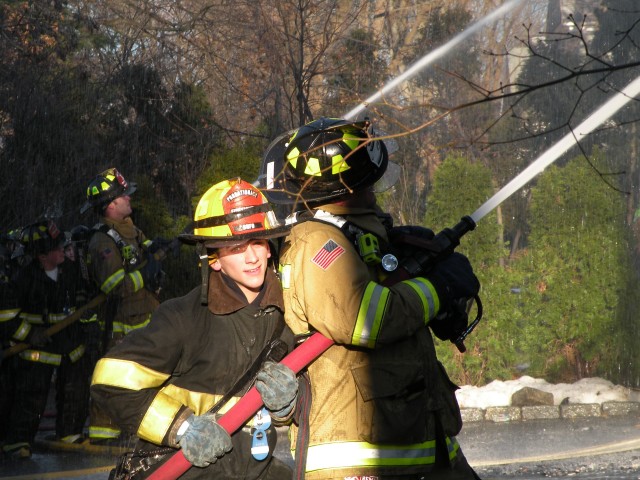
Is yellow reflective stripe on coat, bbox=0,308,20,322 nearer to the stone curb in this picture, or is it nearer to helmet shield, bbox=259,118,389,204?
the stone curb

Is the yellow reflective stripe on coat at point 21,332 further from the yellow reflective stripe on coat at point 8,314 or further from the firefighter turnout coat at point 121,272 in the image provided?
the firefighter turnout coat at point 121,272

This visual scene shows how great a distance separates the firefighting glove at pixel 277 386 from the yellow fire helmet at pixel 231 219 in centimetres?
55

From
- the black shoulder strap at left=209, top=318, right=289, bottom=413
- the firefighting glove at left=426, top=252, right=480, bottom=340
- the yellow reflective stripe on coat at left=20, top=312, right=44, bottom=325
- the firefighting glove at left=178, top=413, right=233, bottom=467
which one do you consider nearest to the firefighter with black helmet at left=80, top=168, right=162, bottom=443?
the yellow reflective stripe on coat at left=20, top=312, right=44, bottom=325

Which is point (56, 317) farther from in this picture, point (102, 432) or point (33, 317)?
point (102, 432)

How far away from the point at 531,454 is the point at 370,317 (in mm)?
4861

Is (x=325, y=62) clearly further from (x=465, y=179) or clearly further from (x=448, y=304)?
(x=448, y=304)

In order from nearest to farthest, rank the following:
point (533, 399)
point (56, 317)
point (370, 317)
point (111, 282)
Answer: point (370, 317) → point (111, 282) → point (56, 317) → point (533, 399)

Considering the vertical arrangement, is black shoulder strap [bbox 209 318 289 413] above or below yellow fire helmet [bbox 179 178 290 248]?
below

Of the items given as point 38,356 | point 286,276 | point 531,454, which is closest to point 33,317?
point 38,356

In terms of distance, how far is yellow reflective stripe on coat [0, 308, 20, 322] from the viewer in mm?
8125

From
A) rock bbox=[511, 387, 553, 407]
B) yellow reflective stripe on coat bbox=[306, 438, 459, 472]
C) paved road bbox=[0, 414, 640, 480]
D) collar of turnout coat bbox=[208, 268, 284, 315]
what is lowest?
paved road bbox=[0, 414, 640, 480]

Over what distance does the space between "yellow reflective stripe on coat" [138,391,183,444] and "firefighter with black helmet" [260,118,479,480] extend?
43 centimetres

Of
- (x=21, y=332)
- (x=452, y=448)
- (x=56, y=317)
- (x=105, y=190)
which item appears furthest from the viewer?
(x=56, y=317)

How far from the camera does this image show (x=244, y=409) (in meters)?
3.39
